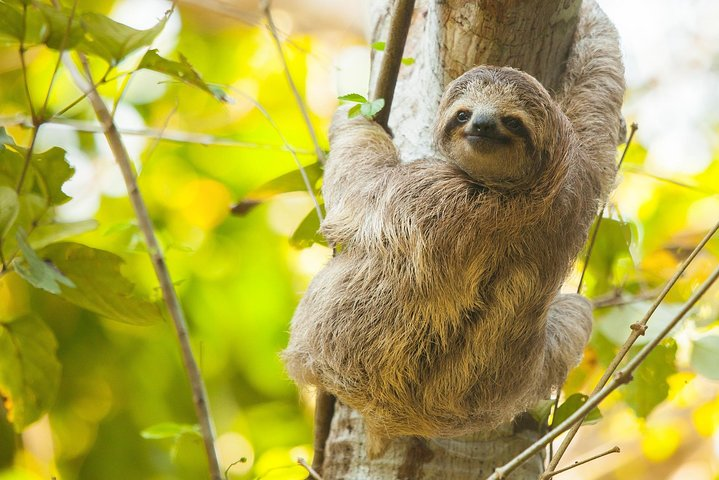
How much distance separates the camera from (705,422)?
9258mm

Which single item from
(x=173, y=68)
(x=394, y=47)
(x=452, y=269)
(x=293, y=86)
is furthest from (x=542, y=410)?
(x=173, y=68)

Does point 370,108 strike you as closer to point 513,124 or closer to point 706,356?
point 513,124

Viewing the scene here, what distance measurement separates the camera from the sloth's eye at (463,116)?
393 cm

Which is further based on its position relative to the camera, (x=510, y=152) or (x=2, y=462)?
(x=2, y=462)

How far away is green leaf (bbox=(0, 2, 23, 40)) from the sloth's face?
7.01ft

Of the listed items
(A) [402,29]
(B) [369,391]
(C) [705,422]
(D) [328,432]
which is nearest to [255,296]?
(D) [328,432]

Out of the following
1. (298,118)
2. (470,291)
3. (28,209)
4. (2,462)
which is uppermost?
(298,118)

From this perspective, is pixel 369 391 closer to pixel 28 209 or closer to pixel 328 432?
pixel 328 432

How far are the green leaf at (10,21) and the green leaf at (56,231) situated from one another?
2.86ft

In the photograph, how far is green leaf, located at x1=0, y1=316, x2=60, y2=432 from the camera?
3.58 meters

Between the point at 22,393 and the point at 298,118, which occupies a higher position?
the point at 298,118

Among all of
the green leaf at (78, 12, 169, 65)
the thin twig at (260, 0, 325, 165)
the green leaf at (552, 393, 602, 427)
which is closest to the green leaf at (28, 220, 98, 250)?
the green leaf at (78, 12, 169, 65)

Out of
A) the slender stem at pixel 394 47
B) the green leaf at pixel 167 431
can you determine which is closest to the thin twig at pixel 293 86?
the slender stem at pixel 394 47

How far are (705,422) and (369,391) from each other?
273 inches
